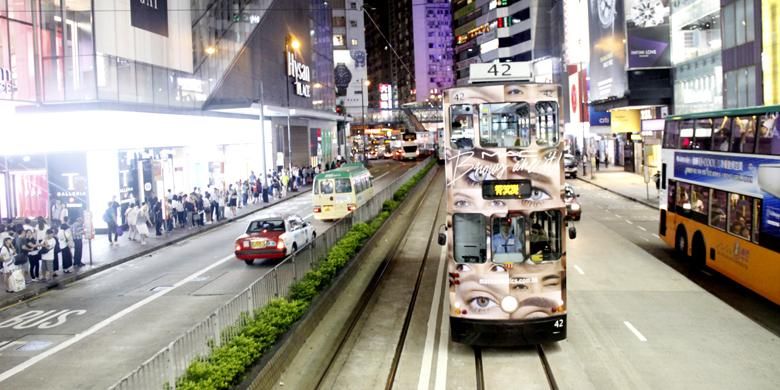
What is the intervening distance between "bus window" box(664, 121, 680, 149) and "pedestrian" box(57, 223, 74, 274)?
17.9 meters

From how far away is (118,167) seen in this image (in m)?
31.9

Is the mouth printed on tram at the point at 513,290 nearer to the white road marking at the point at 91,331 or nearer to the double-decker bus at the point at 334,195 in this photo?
the white road marking at the point at 91,331

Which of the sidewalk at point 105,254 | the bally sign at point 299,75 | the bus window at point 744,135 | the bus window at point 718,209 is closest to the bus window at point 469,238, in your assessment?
the bus window at point 744,135

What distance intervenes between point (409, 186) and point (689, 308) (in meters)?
27.9

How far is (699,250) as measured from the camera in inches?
742

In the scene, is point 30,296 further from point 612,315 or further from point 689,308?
point 689,308

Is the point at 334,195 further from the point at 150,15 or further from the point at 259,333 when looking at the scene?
the point at 259,333

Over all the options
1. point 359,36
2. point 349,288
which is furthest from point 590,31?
point 359,36

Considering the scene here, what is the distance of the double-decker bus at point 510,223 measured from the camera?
11.8 metres

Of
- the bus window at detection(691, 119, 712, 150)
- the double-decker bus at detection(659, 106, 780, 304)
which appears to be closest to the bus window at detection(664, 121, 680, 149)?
the double-decker bus at detection(659, 106, 780, 304)

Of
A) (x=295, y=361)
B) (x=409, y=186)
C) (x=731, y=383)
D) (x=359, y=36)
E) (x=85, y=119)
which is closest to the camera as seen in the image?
(x=731, y=383)

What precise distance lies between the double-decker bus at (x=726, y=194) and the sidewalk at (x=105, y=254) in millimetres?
17027

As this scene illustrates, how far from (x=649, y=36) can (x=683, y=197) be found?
105 feet

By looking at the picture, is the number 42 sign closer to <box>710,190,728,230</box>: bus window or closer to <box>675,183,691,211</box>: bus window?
<box>710,190,728,230</box>: bus window
